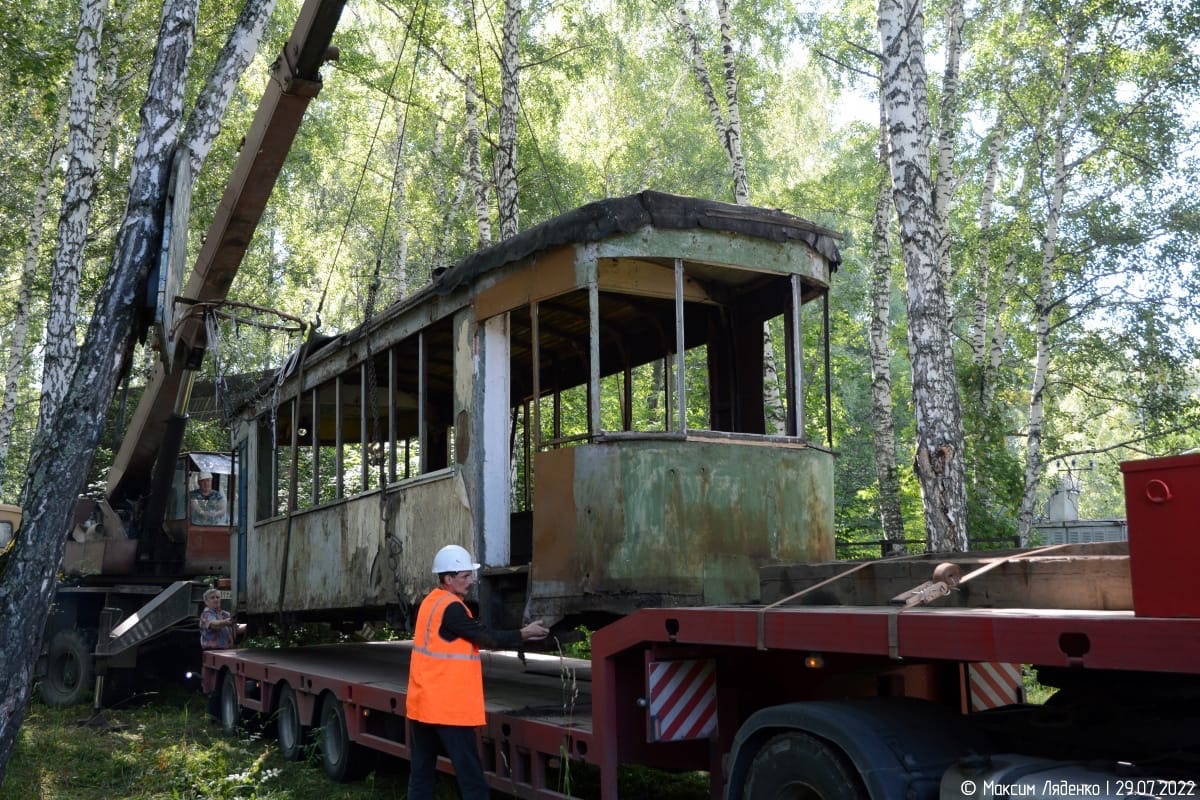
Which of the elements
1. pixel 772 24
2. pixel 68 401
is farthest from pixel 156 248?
pixel 772 24

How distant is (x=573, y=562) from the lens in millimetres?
6590

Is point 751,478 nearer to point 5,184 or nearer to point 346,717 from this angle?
point 346,717

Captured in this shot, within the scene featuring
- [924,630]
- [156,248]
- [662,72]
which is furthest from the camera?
[662,72]

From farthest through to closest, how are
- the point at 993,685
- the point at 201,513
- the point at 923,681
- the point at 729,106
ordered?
the point at 729,106
the point at 201,513
the point at 993,685
the point at 923,681

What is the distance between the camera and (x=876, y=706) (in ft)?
13.7

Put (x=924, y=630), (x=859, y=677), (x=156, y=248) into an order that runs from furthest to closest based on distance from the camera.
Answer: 1. (x=156, y=248)
2. (x=859, y=677)
3. (x=924, y=630)

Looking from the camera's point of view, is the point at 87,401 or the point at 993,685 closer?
the point at 993,685

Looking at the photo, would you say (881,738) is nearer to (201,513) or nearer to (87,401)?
(87,401)

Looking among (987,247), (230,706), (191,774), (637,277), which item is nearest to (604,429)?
(637,277)

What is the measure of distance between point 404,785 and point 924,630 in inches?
225

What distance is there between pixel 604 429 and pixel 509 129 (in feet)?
29.1

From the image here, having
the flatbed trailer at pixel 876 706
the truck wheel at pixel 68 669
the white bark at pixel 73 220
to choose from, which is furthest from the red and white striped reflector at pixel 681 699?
the truck wheel at pixel 68 669

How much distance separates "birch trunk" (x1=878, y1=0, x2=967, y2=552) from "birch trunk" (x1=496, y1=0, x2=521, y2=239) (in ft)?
18.3

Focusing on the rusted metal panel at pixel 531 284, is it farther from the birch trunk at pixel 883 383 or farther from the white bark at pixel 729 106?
the birch trunk at pixel 883 383
